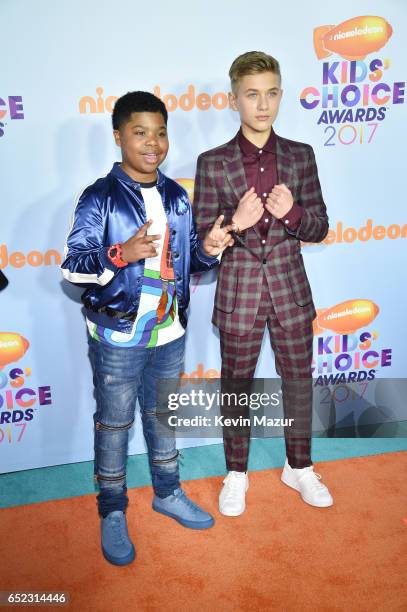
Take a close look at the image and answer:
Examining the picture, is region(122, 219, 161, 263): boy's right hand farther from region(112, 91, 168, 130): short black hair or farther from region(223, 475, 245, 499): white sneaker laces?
region(223, 475, 245, 499): white sneaker laces

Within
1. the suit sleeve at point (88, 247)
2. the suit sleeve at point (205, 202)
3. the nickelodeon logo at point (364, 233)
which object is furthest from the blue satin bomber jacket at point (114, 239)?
the nickelodeon logo at point (364, 233)

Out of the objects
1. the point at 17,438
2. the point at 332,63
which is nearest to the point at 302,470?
the point at 17,438

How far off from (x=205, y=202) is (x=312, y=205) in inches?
18.9

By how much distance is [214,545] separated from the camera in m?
2.75

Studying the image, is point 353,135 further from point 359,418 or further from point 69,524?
point 69,524

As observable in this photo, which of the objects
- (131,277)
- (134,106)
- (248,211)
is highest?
(134,106)

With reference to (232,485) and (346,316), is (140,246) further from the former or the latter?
(346,316)

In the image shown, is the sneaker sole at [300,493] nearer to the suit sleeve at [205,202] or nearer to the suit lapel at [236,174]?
the suit sleeve at [205,202]

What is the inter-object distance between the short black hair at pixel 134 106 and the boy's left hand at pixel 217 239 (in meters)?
0.48

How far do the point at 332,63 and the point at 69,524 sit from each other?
2.53 m

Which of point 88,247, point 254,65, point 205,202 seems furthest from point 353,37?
point 88,247

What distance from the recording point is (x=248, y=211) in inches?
102

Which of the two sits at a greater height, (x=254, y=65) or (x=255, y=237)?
(x=254, y=65)

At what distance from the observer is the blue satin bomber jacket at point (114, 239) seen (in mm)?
2438
